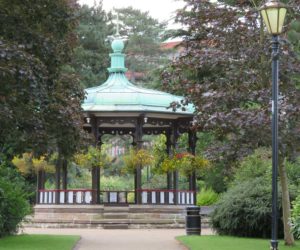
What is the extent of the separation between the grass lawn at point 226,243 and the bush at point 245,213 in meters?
0.55

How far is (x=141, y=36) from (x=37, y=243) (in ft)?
172

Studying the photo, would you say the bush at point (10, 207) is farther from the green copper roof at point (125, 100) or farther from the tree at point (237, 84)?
the green copper roof at point (125, 100)

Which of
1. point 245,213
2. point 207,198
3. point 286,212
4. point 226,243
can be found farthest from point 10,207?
point 207,198

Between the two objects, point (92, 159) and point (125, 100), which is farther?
point (125, 100)

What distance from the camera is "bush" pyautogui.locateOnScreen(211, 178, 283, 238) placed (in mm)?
17648

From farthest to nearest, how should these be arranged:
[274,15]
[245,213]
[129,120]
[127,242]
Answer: [129,120] → [245,213] → [127,242] → [274,15]

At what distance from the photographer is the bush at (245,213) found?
17.6 metres

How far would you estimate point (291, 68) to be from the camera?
14891 mm

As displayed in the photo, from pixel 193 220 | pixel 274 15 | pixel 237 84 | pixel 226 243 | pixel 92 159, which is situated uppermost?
pixel 274 15

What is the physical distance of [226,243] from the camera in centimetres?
1592

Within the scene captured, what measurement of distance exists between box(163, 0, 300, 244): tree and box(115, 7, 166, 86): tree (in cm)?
4826

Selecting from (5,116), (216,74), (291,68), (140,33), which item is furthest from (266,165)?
(140,33)

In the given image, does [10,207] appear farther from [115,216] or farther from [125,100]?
[125,100]

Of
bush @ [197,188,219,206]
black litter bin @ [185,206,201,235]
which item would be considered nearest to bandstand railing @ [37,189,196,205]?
bush @ [197,188,219,206]
